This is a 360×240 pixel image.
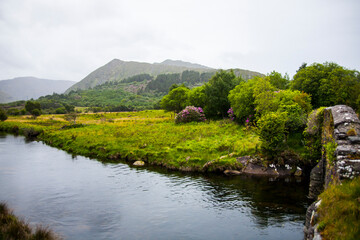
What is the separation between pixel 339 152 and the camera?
50.5 feet

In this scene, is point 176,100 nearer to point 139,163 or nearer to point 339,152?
point 139,163

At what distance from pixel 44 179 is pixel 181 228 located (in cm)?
2070

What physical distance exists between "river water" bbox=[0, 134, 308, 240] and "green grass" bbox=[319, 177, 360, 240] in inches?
221

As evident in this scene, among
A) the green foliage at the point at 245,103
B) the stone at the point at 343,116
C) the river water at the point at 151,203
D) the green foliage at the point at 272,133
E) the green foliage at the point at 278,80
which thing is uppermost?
the green foliage at the point at 278,80

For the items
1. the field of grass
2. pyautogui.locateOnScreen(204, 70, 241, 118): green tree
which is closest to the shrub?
the field of grass

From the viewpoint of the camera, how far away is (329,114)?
→ 21188 millimetres

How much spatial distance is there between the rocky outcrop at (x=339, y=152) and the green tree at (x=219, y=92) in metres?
46.6

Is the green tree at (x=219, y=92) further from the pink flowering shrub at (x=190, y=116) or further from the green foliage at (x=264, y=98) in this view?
the green foliage at (x=264, y=98)

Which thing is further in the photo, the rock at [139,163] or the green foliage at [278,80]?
the green foliage at [278,80]

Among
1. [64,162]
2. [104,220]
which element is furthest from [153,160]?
[104,220]

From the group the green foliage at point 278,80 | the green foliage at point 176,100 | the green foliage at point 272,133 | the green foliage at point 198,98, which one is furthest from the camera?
the green foliage at point 176,100

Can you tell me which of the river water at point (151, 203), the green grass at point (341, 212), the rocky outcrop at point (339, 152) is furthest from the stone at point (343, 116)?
the river water at point (151, 203)

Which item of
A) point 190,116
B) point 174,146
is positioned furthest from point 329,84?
point 174,146

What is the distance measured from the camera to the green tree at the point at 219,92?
68.8 m
